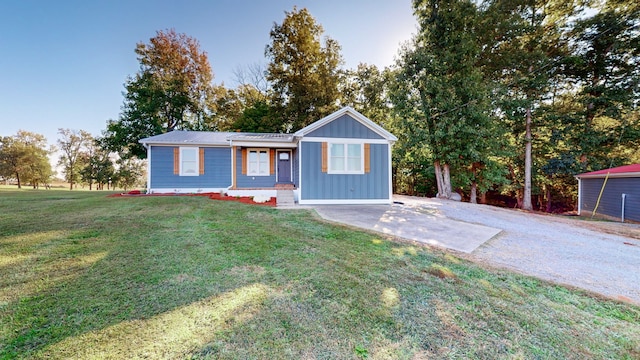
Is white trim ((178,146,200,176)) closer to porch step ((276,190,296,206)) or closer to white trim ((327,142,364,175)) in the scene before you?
porch step ((276,190,296,206))

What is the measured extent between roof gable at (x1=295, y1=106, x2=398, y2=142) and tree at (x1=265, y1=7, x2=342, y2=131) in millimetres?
9576

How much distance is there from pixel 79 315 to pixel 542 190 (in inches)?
998

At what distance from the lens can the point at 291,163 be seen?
39.4ft

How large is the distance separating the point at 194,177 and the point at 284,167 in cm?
438

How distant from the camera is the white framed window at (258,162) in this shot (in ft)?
37.8

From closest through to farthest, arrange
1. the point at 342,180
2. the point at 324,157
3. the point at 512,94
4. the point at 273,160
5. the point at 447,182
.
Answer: the point at 324,157 < the point at 342,180 < the point at 273,160 < the point at 512,94 < the point at 447,182

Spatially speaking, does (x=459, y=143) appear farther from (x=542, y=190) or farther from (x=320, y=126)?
(x=542, y=190)

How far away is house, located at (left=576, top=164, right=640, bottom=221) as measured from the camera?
10.5 m

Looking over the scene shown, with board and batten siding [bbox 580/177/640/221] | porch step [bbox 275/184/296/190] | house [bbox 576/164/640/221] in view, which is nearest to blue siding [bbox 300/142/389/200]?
porch step [bbox 275/184/296/190]

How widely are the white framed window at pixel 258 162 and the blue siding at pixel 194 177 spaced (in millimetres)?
1324

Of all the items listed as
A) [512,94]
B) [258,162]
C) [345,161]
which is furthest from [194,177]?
[512,94]

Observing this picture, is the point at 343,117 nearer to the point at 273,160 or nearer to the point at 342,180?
the point at 342,180

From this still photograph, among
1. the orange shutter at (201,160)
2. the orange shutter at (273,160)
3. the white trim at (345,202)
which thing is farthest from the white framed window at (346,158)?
the orange shutter at (201,160)

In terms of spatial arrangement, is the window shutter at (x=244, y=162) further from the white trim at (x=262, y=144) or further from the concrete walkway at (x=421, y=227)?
the concrete walkway at (x=421, y=227)
